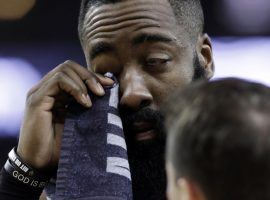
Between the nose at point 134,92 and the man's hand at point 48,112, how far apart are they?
0.04 m

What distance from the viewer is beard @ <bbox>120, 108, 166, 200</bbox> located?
141cm

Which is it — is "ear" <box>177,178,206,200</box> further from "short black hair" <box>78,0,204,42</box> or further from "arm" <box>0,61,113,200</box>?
"short black hair" <box>78,0,204,42</box>

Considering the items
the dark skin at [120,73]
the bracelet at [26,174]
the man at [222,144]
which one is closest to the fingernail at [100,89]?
the dark skin at [120,73]

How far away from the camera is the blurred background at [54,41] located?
2.78m

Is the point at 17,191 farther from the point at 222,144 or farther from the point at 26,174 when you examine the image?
the point at 222,144

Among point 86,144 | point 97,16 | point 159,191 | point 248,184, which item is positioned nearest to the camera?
point 248,184

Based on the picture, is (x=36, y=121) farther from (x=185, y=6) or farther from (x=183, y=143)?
(x=183, y=143)

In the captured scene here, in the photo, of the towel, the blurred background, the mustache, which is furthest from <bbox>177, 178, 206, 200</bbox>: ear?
the blurred background

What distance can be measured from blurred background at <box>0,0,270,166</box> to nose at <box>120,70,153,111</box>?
1336 mm

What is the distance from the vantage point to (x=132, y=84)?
56.0 inches

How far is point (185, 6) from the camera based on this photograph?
1605 mm

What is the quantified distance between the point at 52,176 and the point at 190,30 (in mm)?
471

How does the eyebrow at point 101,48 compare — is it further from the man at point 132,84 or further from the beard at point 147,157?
the beard at point 147,157

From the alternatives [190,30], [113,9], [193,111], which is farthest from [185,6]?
[193,111]
